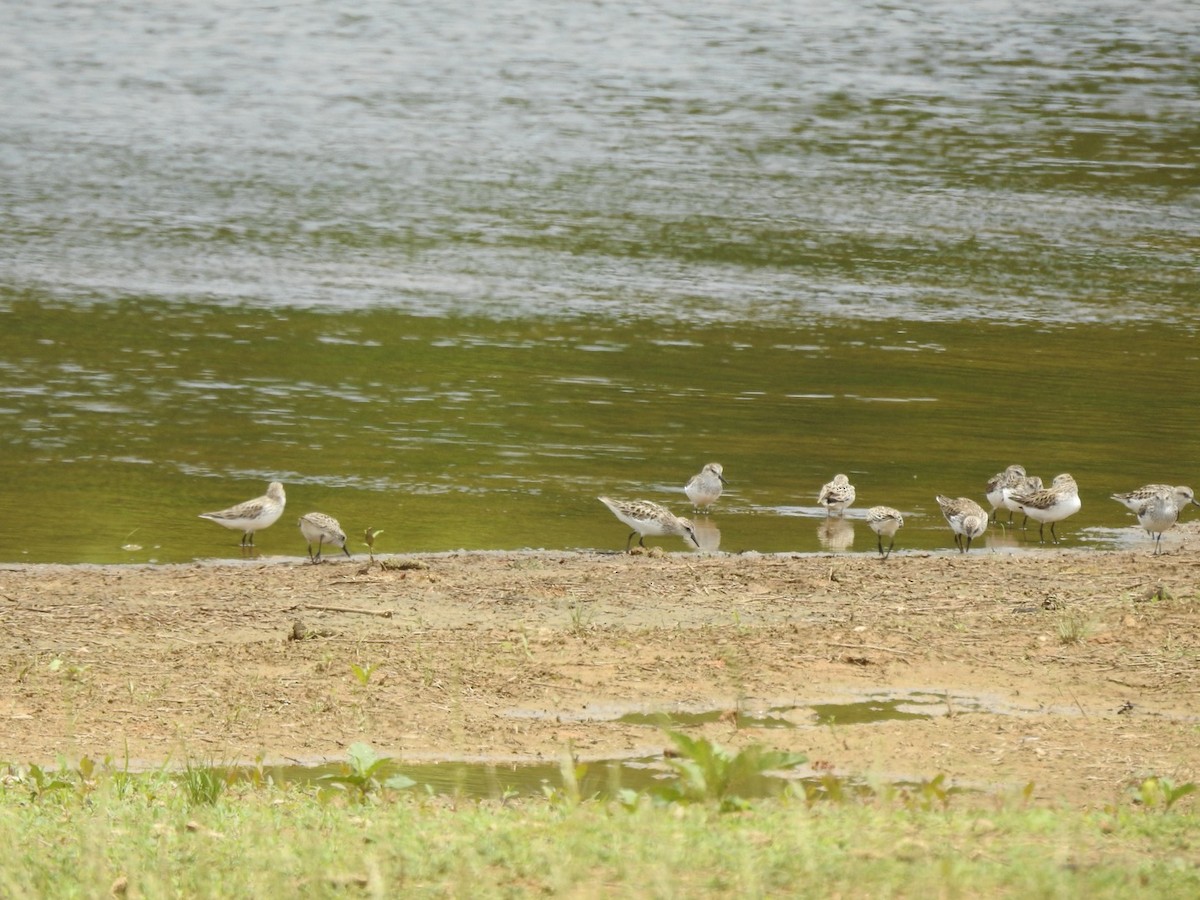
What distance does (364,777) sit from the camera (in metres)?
7.61

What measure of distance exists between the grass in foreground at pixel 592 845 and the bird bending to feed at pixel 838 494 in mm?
6956

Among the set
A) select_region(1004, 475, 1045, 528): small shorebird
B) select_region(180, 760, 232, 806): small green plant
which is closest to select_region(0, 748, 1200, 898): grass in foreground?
select_region(180, 760, 232, 806): small green plant

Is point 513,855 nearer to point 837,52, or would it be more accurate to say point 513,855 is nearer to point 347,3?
point 837,52

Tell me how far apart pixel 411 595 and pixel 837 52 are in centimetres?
3313

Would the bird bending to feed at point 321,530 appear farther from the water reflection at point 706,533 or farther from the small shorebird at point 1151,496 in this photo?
the small shorebird at point 1151,496

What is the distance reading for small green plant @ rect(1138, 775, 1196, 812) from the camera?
704 cm

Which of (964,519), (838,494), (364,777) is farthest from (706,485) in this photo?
(364,777)

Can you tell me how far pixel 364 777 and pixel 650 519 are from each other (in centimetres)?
616

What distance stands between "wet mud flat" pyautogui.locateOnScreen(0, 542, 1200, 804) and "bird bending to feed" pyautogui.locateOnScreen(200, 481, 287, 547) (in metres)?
0.71

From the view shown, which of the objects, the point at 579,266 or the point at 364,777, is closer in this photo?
the point at 364,777

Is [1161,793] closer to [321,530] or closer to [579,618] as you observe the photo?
[579,618]

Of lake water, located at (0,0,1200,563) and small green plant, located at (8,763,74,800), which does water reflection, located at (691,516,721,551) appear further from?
small green plant, located at (8,763,74,800)

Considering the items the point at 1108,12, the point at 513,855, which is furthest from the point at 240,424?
the point at 1108,12

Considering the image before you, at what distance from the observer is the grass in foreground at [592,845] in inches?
233
